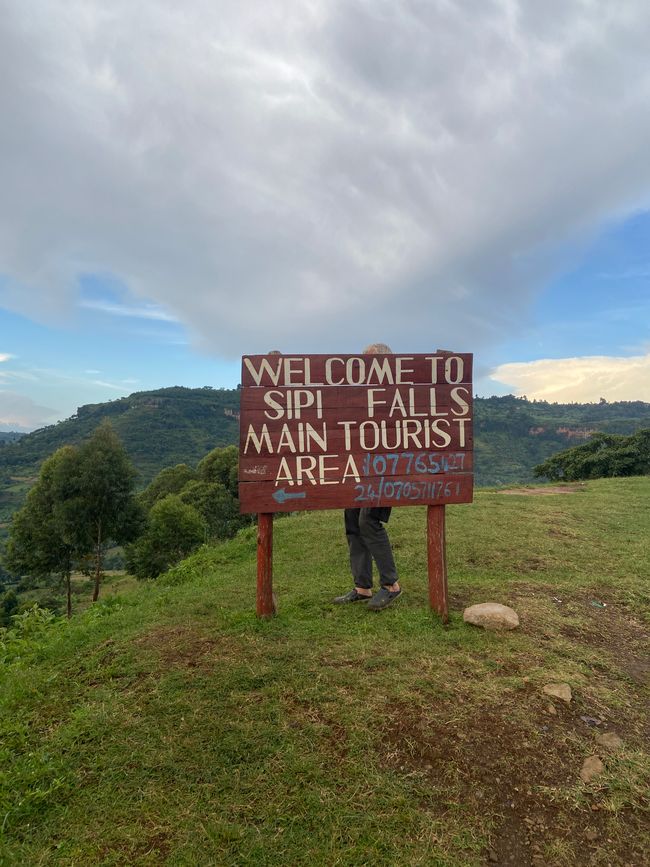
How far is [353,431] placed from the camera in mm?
4902

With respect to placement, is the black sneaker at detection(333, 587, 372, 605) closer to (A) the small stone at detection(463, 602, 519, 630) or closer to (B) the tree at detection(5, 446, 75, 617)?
(A) the small stone at detection(463, 602, 519, 630)

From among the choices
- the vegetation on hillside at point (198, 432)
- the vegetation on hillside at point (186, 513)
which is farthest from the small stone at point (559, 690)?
the vegetation on hillside at point (198, 432)

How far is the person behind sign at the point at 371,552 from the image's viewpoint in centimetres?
516

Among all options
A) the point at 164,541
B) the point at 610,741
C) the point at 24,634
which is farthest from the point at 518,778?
the point at 164,541

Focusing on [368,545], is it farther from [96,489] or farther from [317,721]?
[96,489]

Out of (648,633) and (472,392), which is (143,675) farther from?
(648,633)

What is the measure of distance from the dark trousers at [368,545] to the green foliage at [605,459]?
3344 cm

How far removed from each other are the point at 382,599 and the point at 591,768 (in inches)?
101

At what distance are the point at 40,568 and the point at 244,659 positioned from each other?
24939 millimetres

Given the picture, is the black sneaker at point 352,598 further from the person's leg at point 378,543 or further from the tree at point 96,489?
the tree at point 96,489

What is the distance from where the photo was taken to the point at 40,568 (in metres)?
24.0

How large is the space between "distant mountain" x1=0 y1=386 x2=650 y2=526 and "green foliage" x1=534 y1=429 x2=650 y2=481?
4266 centimetres

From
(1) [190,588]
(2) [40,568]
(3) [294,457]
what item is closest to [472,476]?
(3) [294,457]

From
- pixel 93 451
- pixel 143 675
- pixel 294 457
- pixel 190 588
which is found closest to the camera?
pixel 143 675
